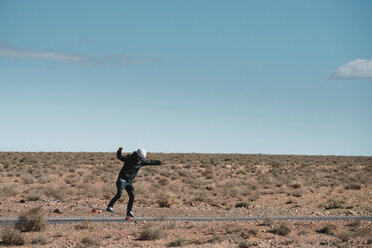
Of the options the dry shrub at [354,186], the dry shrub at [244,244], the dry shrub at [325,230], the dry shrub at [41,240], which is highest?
the dry shrub at [354,186]

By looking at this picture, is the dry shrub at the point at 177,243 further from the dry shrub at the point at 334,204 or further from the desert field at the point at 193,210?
the dry shrub at the point at 334,204

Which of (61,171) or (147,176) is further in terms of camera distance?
(61,171)

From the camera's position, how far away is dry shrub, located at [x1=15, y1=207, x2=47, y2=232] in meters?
13.9

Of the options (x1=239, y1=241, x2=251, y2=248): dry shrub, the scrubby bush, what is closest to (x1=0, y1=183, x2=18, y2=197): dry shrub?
the scrubby bush

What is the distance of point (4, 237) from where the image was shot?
12.0 metres

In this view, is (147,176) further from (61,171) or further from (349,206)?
(349,206)

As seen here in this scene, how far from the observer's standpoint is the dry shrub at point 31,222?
13.9 meters

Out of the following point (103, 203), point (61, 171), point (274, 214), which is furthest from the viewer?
point (61, 171)

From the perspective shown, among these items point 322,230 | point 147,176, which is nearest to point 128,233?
point 322,230

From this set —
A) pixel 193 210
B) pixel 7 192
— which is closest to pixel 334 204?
pixel 193 210

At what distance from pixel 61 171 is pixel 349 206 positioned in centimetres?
2365

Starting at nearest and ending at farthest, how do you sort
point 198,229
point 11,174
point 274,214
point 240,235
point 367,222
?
point 240,235, point 198,229, point 367,222, point 274,214, point 11,174

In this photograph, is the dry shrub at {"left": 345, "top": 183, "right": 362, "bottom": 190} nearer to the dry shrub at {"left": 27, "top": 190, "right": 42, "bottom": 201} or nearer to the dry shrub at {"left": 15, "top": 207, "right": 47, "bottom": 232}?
the dry shrub at {"left": 27, "top": 190, "right": 42, "bottom": 201}

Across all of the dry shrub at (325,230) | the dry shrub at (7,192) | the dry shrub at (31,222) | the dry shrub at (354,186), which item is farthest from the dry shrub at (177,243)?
the dry shrub at (354,186)
